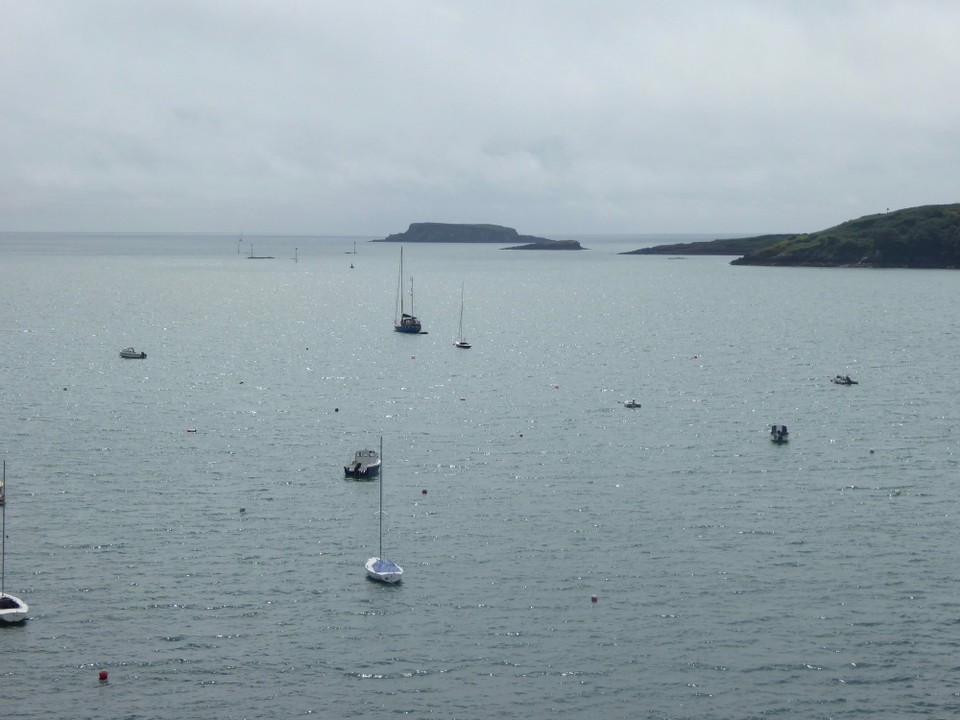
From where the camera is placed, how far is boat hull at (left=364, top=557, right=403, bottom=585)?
184 ft

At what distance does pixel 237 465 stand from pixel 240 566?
2130 centimetres

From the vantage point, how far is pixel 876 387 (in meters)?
115

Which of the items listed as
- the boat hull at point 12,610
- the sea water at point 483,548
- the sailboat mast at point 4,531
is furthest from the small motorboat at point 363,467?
the boat hull at point 12,610

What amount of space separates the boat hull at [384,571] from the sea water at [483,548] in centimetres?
96

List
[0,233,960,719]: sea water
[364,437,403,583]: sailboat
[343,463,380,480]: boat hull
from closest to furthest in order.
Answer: [0,233,960,719]: sea water < [364,437,403,583]: sailboat < [343,463,380,480]: boat hull

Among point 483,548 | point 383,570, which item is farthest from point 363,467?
point 383,570

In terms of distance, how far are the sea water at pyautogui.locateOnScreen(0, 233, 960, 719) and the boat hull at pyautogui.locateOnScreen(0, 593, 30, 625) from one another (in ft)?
1.79

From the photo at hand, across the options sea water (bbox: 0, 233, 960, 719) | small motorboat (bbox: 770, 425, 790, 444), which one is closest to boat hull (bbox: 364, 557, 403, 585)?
sea water (bbox: 0, 233, 960, 719)

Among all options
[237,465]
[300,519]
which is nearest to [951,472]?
[300,519]

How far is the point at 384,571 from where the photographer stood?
185ft

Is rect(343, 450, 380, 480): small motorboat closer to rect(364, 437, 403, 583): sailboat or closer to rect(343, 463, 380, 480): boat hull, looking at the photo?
rect(343, 463, 380, 480): boat hull

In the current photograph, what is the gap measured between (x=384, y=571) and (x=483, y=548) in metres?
7.29

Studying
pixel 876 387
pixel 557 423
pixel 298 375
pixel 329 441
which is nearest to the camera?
pixel 329 441

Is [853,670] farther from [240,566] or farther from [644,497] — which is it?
[240,566]
